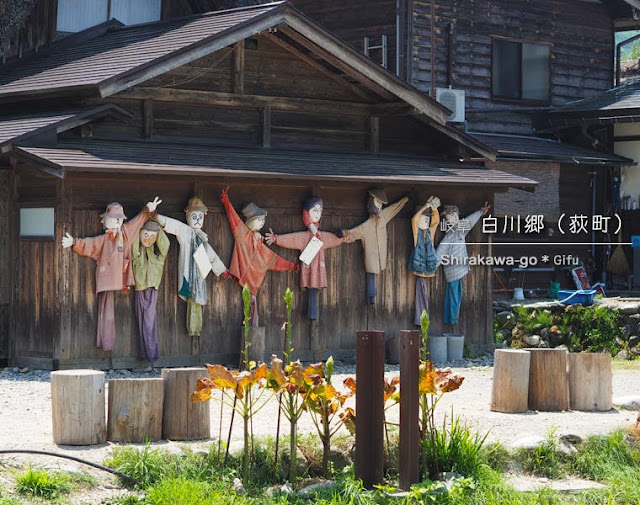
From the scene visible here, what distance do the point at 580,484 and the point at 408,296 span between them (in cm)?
777

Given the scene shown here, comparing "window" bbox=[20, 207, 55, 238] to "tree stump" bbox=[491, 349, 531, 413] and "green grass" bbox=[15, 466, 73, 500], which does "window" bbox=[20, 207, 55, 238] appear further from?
"green grass" bbox=[15, 466, 73, 500]

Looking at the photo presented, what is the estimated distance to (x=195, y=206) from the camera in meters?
16.2

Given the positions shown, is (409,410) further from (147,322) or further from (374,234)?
(374,234)

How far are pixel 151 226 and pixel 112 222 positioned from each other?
61 cm

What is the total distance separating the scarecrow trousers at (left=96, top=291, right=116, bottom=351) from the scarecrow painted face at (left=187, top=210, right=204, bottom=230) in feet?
4.70

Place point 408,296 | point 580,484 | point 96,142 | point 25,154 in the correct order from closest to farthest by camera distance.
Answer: point 580,484
point 25,154
point 96,142
point 408,296

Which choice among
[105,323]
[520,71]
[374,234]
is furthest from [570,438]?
[520,71]

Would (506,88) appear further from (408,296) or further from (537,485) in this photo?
(537,485)

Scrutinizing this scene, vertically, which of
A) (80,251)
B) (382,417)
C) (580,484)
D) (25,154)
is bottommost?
(580,484)

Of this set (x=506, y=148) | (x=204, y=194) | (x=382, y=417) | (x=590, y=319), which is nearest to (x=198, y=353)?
(x=204, y=194)

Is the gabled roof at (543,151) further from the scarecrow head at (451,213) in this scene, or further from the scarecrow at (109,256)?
the scarecrow at (109,256)

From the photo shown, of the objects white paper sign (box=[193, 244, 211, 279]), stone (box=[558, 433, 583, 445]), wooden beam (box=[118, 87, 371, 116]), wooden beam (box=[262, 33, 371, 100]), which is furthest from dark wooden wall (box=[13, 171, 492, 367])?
stone (box=[558, 433, 583, 445])

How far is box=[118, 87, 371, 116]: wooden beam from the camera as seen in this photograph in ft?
54.9

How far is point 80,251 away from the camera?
15.4 meters
